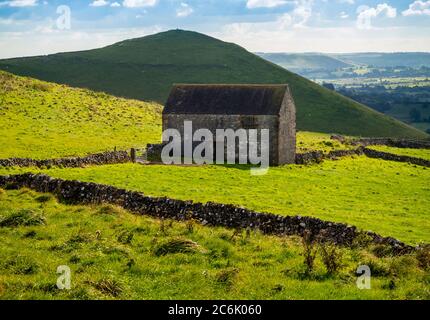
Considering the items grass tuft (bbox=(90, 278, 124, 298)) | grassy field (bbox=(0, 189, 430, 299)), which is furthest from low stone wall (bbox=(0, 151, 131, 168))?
grass tuft (bbox=(90, 278, 124, 298))

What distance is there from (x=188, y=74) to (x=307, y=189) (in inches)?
4529

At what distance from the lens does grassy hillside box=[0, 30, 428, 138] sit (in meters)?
114

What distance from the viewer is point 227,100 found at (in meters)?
52.1

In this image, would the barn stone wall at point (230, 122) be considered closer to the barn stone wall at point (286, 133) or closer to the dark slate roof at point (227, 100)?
the dark slate roof at point (227, 100)

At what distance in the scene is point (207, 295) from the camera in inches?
542

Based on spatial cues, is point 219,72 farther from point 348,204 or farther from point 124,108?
point 348,204

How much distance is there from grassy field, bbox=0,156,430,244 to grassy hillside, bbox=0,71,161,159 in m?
10.0

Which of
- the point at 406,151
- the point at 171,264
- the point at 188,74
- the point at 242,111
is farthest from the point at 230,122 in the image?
the point at 188,74

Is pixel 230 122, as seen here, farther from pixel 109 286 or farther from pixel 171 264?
pixel 109 286

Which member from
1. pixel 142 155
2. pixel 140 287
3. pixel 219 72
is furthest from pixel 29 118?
pixel 219 72

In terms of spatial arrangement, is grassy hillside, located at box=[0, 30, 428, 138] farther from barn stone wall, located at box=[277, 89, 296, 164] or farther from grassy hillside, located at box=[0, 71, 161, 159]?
barn stone wall, located at box=[277, 89, 296, 164]

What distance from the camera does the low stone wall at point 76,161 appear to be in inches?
1501

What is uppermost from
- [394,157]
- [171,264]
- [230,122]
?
[230,122]
